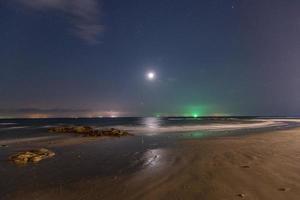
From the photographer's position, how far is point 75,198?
6957 millimetres

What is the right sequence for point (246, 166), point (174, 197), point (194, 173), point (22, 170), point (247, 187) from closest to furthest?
point (174, 197)
point (247, 187)
point (194, 173)
point (246, 166)
point (22, 170)

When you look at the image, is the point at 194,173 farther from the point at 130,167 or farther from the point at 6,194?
the point at 6,194

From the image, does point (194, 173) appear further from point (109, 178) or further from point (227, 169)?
point (109, 178)

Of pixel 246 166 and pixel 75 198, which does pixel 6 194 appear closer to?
pixel 75 198

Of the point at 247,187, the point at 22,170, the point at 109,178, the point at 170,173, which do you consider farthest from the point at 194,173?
the point at 22,170

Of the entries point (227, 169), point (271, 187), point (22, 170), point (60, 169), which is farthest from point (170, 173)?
point (22, 170)

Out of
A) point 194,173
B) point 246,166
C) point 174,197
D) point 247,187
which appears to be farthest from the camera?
point 246,166

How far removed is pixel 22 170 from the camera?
433 inches

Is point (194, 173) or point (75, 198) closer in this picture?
point (75, 198)

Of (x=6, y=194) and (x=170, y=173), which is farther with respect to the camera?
(x=170, y=173)

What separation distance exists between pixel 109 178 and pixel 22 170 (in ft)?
15.1

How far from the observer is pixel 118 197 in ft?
22.6

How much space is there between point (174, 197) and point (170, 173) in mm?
2734

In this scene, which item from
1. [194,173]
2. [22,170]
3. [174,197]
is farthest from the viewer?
[22,170]
